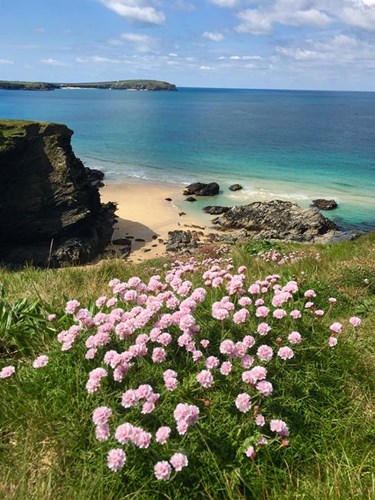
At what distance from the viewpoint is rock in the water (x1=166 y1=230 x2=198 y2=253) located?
1046 inches

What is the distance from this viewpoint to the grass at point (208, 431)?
9.57ft

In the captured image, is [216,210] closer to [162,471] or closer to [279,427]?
[279,427]

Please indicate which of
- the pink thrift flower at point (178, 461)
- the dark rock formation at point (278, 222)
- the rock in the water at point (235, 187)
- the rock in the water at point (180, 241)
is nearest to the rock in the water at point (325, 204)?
the dark rock formation at point (278, 222)

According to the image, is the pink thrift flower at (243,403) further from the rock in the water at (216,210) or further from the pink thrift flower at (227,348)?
the rock in the water at (216,210)

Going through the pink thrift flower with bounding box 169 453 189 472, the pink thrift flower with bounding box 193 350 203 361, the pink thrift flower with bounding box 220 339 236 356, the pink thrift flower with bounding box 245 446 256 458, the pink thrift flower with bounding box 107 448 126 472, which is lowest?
the pink thrift flower with bounding box 245 446 256 458

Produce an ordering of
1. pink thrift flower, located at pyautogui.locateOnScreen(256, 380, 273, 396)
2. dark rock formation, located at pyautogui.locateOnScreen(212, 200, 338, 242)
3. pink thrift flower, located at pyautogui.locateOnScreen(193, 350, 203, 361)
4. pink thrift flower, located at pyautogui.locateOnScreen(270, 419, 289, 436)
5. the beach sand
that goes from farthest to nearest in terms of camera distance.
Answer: dark rock formation, located at pyautogui.locateOnScreen(212, 200, 338, 242)
the beach sand
pink thrift flower, located at pyautogui.locateOnScreen(193, 350, 203, 361)
pink thrift flower, located at pyautogui.locateOnScreen(256, 380, 273, 396)
pink thrift flower, located at pyautogui.locateOnScreen(270, 419, 289, 436)

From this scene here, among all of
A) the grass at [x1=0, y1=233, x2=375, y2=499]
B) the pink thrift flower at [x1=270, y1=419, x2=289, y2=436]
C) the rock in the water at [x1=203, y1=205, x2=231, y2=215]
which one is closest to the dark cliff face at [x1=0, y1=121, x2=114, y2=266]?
the rock in the water at [x1=203, y1=205, x2=231, y2=215]

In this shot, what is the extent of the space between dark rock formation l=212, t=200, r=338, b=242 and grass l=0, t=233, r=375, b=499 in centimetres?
2520

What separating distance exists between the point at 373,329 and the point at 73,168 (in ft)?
88.9

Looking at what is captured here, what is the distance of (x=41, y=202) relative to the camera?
26.9 meters

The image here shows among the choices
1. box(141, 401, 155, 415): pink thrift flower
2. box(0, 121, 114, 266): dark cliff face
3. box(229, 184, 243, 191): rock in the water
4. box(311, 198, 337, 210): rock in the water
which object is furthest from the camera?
box(229, 184, 243, 191): rock in the water

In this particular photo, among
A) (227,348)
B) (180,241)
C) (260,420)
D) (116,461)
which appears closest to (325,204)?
(180,241)

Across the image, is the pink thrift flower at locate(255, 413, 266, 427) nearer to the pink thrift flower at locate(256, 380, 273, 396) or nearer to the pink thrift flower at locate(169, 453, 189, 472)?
the pink thrift flower at locate(256, 380, 273, 396)

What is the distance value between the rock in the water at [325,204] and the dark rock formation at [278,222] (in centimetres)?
441
